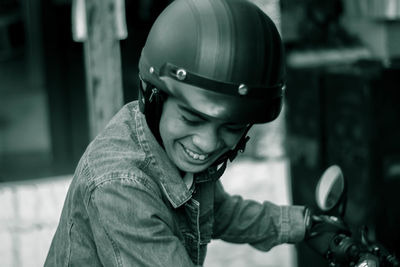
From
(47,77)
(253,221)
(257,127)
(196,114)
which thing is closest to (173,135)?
(196,114)

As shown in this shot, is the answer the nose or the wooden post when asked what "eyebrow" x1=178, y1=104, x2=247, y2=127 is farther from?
the wooden post

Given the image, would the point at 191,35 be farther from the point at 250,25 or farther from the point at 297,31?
the point at 297,31

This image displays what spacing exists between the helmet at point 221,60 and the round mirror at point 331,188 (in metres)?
0.40

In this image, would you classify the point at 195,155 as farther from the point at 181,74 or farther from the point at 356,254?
the point at 356,254

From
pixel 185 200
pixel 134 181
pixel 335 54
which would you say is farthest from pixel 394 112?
pixel 134 181

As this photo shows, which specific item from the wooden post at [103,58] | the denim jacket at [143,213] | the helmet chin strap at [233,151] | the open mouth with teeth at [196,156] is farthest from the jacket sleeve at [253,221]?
the wooden post at [103,58]

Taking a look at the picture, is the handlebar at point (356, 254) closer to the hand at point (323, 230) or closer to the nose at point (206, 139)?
the hand at point (323, 230)

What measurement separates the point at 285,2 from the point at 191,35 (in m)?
3.01

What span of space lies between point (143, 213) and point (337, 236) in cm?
73

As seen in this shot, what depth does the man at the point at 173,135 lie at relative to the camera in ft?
6.27

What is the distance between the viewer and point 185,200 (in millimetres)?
2160

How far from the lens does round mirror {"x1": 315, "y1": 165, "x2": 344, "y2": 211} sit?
7.55 feet

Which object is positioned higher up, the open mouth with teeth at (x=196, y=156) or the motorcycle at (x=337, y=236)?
the open mouth with teeth at (x=196, y=156)

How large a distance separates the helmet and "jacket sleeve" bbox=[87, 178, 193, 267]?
12.2 inches
